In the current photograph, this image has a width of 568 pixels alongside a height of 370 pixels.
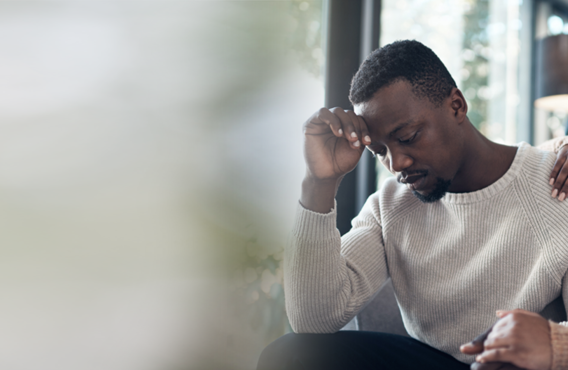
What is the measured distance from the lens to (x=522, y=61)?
2.60 metres

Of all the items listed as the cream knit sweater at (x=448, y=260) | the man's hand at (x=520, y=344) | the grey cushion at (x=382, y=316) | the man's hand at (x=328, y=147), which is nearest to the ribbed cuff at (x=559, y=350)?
the man's hand at (x=520, y=344)

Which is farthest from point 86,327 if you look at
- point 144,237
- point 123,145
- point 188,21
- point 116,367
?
point 188,21

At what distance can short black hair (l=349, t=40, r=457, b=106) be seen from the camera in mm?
896

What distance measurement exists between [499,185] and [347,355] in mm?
507

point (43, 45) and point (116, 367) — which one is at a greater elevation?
point (43, 45)

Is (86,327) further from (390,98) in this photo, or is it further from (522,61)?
(522,61)

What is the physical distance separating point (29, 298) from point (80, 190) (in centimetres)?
25

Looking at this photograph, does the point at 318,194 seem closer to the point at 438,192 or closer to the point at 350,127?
the point at 350,127

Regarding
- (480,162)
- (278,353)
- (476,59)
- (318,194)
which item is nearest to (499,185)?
(480,162)

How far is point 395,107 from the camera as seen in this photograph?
875mm

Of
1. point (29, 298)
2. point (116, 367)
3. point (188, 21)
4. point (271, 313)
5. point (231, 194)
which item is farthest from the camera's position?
point (271, 313)

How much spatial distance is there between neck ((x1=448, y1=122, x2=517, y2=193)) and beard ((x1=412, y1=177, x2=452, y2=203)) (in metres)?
0.05

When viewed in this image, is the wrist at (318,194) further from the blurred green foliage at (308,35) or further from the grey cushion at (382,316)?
the blurred green foliage at (308,35)

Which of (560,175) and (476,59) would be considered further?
(476,59)
